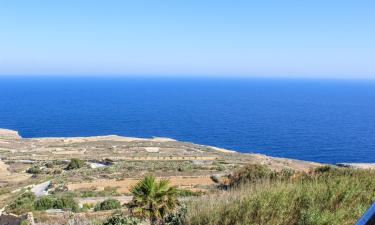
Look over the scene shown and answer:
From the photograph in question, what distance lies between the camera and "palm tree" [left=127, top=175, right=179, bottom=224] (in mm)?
13531

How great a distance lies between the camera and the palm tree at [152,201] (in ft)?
44.4

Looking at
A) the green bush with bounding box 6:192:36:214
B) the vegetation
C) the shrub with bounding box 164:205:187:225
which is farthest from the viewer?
the vegetation

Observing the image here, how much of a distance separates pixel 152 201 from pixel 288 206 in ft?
23.6

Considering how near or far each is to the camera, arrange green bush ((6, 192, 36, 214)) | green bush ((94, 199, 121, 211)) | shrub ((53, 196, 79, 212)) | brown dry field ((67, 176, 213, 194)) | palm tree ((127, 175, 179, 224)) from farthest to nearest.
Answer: brown dry field ((67, 176, 213, 194)) → shrub ((53, 196, 79, 212)) → green bush ((94, 199, 121, 211)) → green bush ((6, 192, 36, 214)) → palm tree ((127, 175, 179, 224))

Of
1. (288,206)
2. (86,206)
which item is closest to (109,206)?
(86,206)

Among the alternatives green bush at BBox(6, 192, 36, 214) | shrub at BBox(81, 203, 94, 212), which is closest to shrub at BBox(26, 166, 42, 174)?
green bush at BBox(6, 192, 36, 214)

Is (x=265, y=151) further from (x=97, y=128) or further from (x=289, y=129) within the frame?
(x=97, y=128)

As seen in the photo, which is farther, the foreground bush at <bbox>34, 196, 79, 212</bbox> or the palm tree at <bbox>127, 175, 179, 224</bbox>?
the foreground bush at <bbox>34, 196, 79, 212</bbox>

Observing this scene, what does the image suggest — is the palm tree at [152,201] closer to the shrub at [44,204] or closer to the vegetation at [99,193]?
the shrub at [44,204]

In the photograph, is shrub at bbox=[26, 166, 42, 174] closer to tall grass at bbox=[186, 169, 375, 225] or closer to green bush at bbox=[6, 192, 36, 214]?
green bush at bbox=[6, 192, 36, 214]

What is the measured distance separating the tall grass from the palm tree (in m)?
5.63

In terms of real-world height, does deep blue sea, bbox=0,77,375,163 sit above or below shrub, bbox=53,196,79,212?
below

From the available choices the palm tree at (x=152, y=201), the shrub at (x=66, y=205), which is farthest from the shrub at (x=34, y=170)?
the palm tree at (x=152, y=201)

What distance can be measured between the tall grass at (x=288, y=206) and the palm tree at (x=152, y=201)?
563 centimetres
